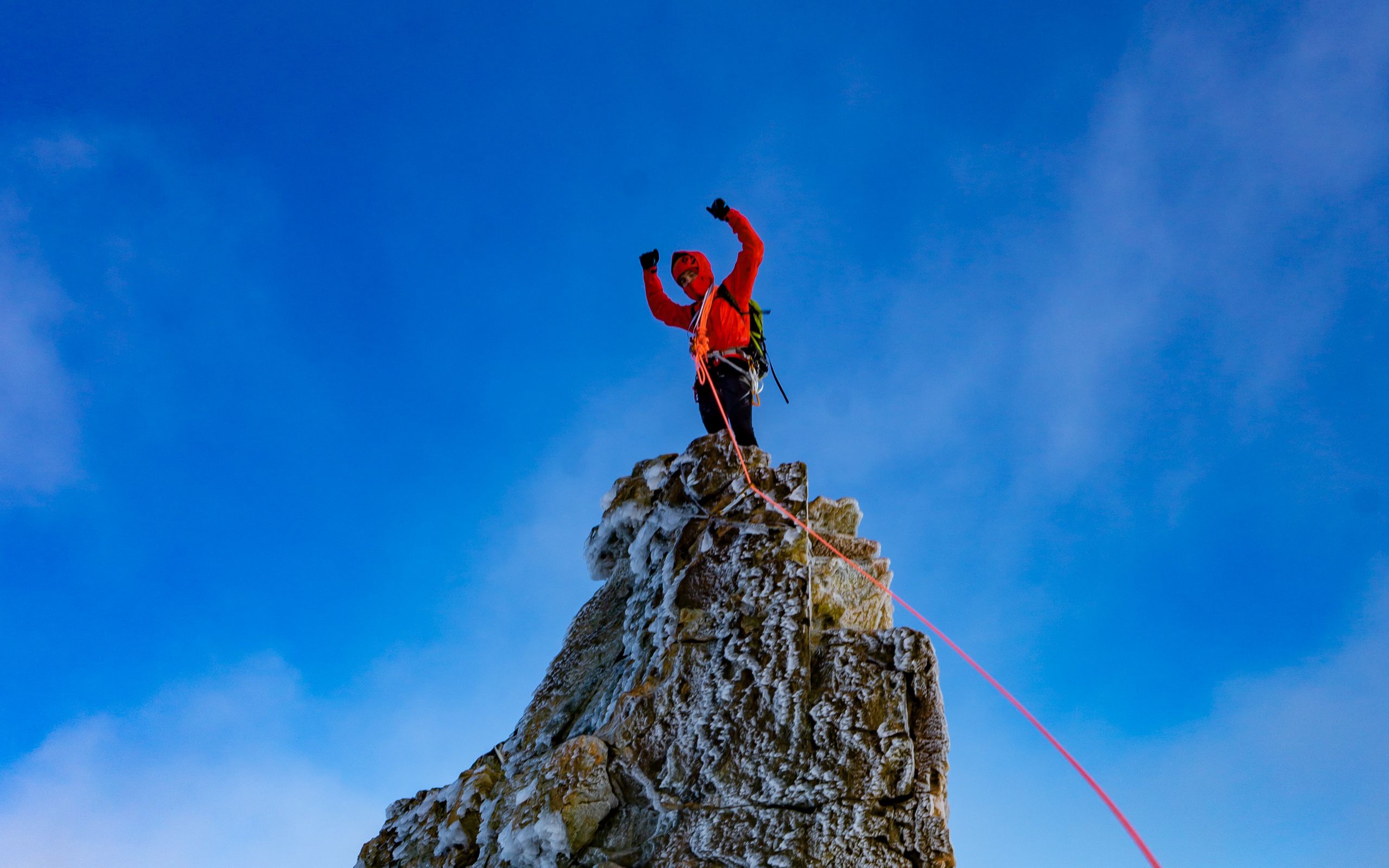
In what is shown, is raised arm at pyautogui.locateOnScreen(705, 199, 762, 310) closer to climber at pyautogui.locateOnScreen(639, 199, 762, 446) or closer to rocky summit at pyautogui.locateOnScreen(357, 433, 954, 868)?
climber at pyautogui.locateOnScreen(639, 199, 762, 446)

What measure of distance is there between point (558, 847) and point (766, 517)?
3278mm

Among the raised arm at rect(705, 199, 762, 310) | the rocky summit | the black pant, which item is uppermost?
the raised arm at rect(705, 199, 762, 310)

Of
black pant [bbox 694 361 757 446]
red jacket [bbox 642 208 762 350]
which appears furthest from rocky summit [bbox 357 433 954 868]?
red jacket [bbox 642 208 762 350]

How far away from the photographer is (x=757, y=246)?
351 inches

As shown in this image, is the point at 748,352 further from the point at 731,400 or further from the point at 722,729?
the point at 722,729

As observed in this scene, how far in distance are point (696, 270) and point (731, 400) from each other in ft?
5.69

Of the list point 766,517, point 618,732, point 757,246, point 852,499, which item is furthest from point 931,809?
point 757,246

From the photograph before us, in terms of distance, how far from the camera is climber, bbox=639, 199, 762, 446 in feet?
30.0

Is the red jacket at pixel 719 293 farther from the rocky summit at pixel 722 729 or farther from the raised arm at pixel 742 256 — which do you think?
the rocky summit at pixel 722 729

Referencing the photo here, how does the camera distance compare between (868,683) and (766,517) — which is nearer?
(868,683)

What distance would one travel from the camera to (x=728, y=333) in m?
9.28

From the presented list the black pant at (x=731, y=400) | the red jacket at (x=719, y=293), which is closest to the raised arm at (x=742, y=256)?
the red jacket at (x=719, y=293)

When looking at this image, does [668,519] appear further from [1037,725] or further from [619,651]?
[1037,725]

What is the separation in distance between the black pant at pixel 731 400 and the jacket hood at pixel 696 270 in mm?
990
